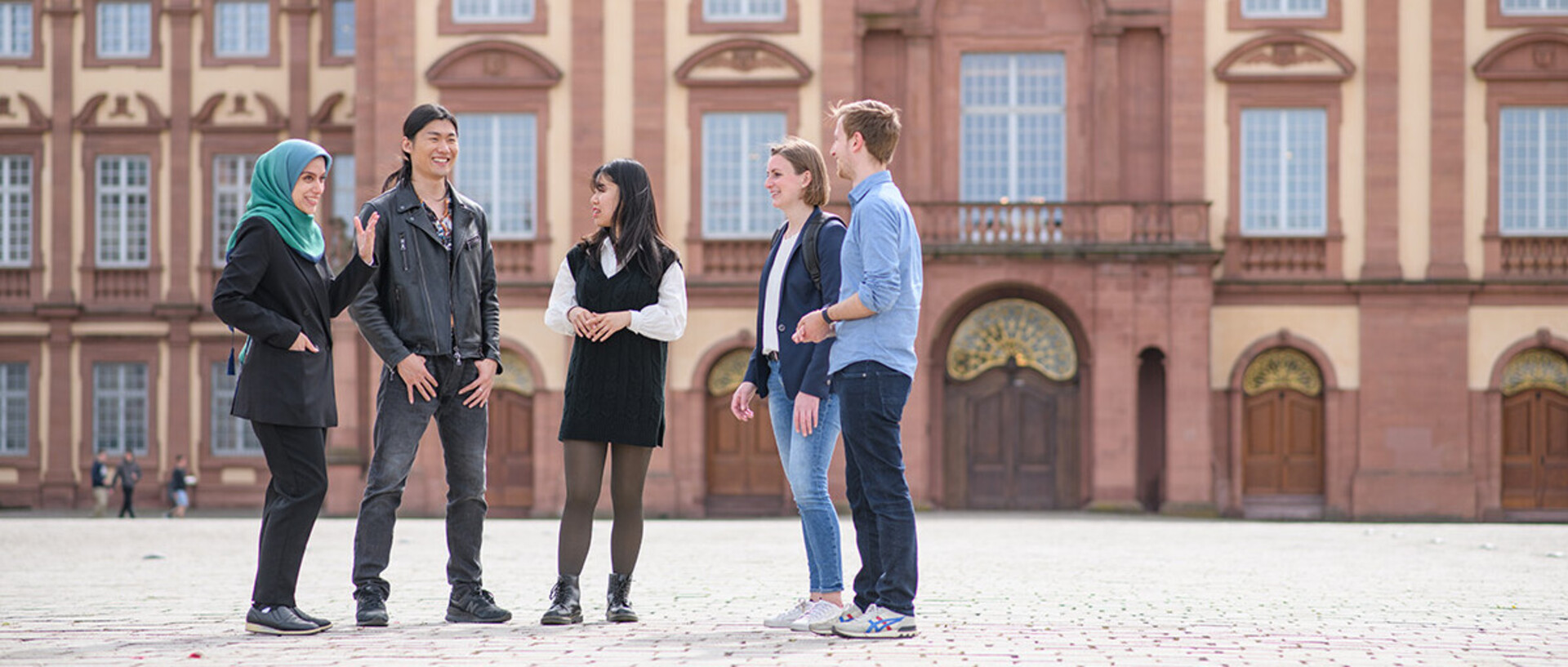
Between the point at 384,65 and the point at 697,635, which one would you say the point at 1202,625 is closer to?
the point at 697,635

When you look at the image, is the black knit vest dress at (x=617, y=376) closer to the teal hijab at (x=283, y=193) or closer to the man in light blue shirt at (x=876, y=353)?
the man in light blue shirt at (x=876, y=353)

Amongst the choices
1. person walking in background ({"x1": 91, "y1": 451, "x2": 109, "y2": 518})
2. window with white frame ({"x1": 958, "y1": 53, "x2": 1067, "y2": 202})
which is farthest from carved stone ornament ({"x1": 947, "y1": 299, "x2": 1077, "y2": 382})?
person walking in background ({"x1": 91, "y1": 451, "x2": 109, "y2": 518})

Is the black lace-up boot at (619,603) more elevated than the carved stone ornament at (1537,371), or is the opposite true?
the carved stone ornament at (1537,371)

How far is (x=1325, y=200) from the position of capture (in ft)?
102

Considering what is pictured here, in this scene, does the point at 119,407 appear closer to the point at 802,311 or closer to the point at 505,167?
the point at 505,167

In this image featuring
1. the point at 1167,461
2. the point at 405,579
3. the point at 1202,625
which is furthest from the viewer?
the point at 1167,461

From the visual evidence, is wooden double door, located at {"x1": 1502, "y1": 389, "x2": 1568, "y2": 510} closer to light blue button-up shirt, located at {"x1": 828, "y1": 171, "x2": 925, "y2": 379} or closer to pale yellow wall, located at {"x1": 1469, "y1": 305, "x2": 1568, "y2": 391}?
pale yellow wall, located at {"x1": 1469, "y1": 305, "x2": 1568, "y2": 391}

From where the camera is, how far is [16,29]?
36.5 m

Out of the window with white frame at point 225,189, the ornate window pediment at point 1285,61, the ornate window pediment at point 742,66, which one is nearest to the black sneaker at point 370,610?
the ornate window pediment at point 742,66

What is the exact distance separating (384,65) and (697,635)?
25.0 metres

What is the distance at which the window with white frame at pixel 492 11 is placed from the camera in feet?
103

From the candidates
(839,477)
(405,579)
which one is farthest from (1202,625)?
(839,477)

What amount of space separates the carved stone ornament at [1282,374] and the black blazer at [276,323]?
24.7 meters

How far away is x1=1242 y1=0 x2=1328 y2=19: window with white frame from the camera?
101ft
